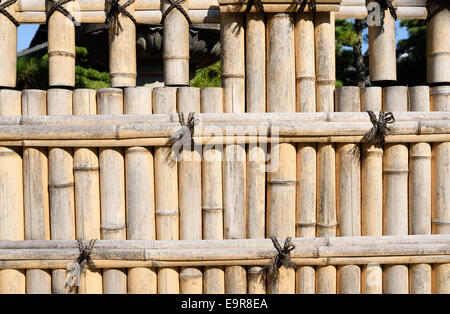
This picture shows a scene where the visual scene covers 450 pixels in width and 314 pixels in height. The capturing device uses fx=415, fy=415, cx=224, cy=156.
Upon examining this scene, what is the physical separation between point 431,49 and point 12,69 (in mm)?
2988

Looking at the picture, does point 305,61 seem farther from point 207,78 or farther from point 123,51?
point 207,78

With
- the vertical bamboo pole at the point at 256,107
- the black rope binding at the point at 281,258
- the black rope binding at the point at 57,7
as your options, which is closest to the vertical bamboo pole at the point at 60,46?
the black rope binding at the point at 57,7

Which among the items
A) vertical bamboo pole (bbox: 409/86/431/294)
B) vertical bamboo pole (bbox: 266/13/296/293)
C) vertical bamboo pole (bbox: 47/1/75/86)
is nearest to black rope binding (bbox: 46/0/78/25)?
vertical bamboo pole (bbox: 47/1/75/86)

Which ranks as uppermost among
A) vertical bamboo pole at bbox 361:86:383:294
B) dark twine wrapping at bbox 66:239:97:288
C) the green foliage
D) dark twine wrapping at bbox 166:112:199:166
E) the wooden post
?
the green foliage

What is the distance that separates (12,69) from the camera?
2924 millimetres

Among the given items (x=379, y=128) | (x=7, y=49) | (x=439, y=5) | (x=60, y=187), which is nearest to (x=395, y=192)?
(x=379, y=128)

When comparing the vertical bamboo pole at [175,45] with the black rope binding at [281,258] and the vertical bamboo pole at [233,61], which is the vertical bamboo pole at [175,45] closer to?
the vertical bamboo pole at [233,61]

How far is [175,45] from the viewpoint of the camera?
287 cm

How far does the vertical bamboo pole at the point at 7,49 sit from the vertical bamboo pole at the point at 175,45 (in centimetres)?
107

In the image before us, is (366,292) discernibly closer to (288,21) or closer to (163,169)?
(163,169)

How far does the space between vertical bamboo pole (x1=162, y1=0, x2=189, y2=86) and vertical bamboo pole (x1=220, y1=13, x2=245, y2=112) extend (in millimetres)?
286

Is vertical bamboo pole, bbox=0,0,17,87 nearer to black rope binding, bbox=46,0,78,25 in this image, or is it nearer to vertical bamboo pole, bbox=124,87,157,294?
black rope binding, bbox=46,0,78,25

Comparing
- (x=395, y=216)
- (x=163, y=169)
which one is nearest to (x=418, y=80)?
(x=395, y=216)

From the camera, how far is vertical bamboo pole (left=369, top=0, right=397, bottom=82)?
293 cm
